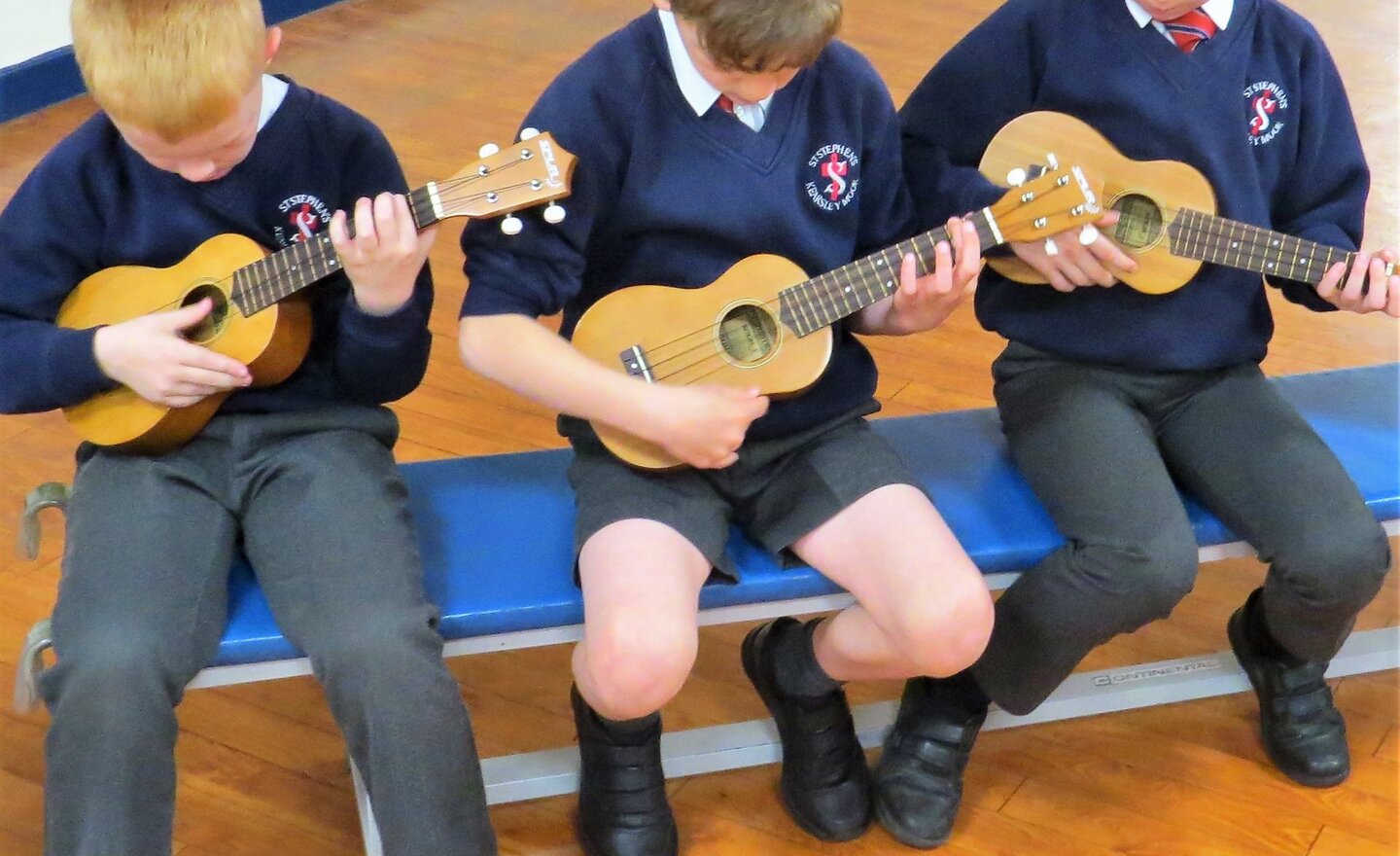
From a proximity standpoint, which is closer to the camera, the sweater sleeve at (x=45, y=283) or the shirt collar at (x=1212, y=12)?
the sweater sleeve at (x=45, y=283)

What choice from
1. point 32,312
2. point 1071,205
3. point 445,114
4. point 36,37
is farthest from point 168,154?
point 36,37

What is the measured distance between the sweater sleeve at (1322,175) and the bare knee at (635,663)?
0.92 meters

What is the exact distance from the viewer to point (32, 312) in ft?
5.47

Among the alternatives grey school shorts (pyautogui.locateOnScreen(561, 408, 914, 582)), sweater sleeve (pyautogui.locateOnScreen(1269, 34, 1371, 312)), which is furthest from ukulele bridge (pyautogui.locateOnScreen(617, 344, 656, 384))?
sweater sleeve (pyautogui.locateOnScreen(1269, 34, 1371, 312))

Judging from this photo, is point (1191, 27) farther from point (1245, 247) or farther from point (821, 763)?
point (821, 763)

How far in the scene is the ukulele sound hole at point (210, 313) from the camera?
1.66 meters

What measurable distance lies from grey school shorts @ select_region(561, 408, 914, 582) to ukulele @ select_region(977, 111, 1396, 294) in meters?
0.33

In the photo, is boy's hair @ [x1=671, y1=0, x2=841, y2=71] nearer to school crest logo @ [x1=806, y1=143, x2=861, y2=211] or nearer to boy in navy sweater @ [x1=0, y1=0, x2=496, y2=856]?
school crest logo @ [x1=806, y1=143, x2=861, y2=211]

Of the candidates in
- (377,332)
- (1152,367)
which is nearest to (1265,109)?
(1152,367)

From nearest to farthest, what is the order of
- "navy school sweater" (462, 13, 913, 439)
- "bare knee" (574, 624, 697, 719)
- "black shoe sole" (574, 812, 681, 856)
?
"bare knee" (574, 624, 697, 719)
"navy school sweater" (462, 13, 913, 439)
"black shoe sole" (574, 812, 681, 856)

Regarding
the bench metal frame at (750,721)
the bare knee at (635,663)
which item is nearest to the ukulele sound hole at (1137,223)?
the bench metal frame at (750,721)

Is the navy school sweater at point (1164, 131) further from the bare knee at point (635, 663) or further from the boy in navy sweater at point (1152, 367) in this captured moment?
the bare knee at point (635, 663)

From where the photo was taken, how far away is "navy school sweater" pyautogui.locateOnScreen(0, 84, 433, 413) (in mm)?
1632

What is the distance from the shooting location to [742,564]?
1.68 metres
